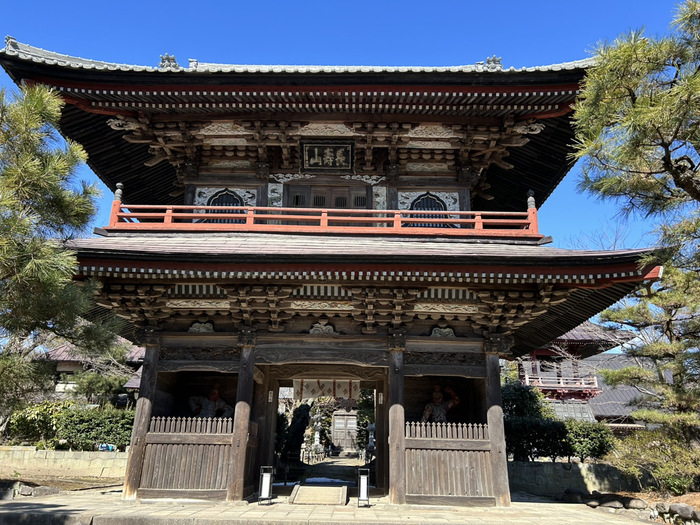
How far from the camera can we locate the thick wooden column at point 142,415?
34.3ft

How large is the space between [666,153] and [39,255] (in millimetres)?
9188

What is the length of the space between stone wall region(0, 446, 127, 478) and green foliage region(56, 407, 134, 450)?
0.73 metres

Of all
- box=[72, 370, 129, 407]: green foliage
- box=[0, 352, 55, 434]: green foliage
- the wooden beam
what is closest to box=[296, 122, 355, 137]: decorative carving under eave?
the wooden beam

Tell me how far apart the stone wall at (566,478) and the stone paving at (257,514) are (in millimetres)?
5998

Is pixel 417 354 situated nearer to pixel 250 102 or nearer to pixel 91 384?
pixel 250 102

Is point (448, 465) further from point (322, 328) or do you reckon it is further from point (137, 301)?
point (137, 301)

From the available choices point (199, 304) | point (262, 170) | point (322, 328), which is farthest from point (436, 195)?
point (199, 304)

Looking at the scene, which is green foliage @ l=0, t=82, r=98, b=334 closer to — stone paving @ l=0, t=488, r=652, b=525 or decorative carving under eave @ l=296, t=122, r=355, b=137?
stone paving @ l=0, t=488, r=652, b=525

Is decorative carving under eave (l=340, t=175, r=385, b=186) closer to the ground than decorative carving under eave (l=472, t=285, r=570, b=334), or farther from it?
farther from it

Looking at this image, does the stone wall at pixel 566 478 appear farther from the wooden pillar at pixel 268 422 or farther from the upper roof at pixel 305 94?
the upper roof at pixel 305 94

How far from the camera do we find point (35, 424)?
69.9 ft

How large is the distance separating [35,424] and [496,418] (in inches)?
773

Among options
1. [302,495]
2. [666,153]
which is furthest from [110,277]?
[666,153]

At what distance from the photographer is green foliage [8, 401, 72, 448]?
21078 mm
